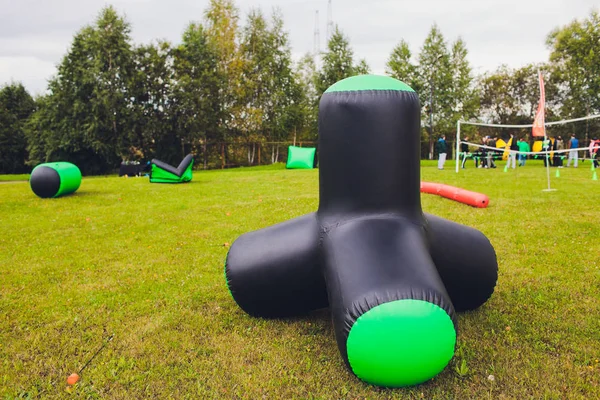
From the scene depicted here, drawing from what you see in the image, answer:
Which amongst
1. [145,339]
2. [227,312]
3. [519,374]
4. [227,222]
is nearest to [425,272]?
[519,374]

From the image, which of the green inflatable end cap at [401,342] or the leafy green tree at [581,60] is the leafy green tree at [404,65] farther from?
the green inflatable end cap at [401,342]

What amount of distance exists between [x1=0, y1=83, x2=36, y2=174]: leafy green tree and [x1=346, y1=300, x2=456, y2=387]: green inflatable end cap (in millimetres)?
42593

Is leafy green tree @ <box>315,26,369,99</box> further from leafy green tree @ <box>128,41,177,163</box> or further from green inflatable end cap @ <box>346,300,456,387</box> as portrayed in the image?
green inflatable end cap @ <box>346,300,456,387</box>

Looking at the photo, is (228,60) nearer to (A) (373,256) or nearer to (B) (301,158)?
(B) (301,158)

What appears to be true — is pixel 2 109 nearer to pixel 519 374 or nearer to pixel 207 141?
pixel 207 141

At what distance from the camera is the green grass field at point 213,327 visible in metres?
2.95

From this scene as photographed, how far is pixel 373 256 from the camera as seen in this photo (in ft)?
10.4

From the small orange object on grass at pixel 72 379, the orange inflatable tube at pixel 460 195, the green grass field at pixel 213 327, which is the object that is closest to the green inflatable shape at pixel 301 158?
the orange inflatable tube at pixel 460 195

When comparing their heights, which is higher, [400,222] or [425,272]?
[400,222]

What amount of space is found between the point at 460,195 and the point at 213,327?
779cm

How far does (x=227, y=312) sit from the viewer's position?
13.8 feet

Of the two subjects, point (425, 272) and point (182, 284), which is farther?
point (182, 284)

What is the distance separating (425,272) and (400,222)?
1.79 feet

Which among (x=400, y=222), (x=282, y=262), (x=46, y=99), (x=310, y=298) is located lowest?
(x=310, y=298)
